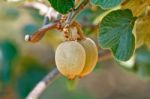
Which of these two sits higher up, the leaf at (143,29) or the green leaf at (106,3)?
the green leaf at (106,3)

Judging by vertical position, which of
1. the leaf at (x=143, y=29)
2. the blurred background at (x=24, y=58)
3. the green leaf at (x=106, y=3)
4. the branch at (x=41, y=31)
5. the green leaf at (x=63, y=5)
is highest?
the green leaf at (x=63, y=5)

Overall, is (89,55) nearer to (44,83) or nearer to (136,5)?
(136,5)

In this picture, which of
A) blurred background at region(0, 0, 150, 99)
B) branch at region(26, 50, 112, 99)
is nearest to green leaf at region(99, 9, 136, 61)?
branch at region(26, 50, 112, 99)

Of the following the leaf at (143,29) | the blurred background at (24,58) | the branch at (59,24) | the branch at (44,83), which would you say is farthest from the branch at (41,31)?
the blurred background at (24,58)

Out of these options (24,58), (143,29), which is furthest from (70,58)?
(24,58)

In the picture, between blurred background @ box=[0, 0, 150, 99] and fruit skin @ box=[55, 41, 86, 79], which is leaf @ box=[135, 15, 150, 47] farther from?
blurred background @ box=[0, 0, 150, 99]

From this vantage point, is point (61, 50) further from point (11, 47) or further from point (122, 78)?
point (122, 78)

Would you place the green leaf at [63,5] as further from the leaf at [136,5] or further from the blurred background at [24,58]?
the blurred background at [24,58]
